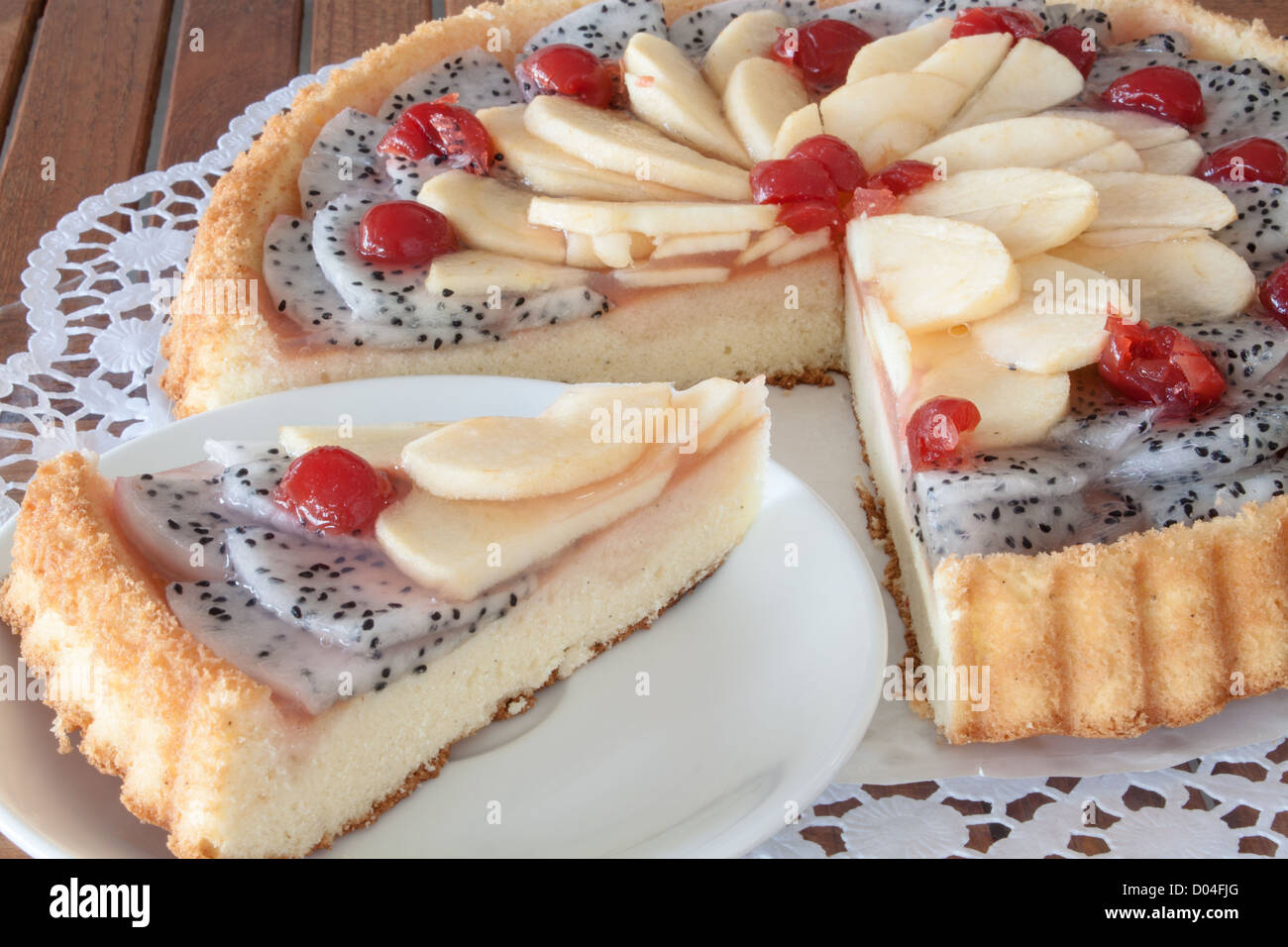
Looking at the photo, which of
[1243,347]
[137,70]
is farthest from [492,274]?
[137,70]

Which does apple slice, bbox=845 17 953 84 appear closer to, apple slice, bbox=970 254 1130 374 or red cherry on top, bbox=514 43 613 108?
red cherry on top, bbox=514 43 613 108

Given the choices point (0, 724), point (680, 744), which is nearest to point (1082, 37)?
point (680, 744)

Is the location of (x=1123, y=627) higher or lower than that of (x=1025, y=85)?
lower

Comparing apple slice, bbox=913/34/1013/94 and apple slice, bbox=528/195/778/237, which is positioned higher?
apple slice, bbox=913/34/1013/94

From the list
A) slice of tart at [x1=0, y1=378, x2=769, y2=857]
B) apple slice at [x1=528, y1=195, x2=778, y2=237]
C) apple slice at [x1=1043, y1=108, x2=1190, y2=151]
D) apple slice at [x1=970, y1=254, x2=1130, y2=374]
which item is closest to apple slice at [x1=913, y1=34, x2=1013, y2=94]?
apple slice at [x1=1043, y1=108, x2=1190, y2=151]

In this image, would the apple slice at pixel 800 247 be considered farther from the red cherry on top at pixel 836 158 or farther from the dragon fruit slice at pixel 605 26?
the dragon fruit slice at pixel 605 26

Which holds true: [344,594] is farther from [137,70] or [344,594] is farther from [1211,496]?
A: [137,70]
